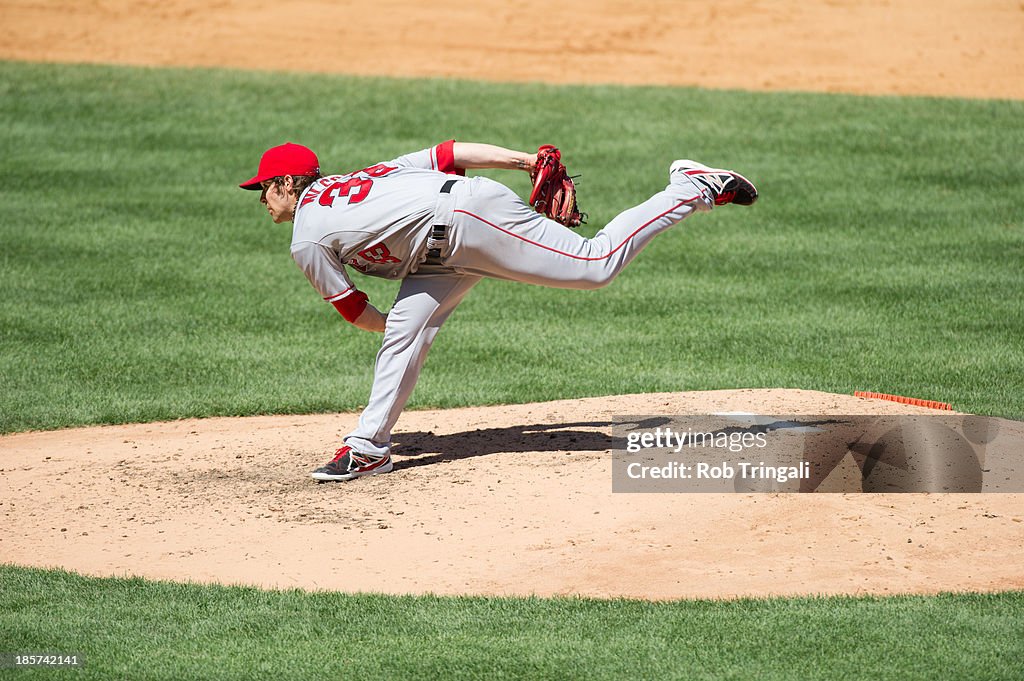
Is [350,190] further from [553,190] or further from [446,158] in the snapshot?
[553,190]

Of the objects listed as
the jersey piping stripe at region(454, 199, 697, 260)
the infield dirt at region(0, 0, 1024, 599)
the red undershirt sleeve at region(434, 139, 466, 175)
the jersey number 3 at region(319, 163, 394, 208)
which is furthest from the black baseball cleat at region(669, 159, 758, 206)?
the jersey number 3 at region(319, 163, 394, 208)

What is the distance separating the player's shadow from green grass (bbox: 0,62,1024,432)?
1059 millimetres

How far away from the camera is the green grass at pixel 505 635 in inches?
176

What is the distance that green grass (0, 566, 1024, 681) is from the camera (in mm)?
4477

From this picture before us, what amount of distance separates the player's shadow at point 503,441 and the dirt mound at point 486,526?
2 cm

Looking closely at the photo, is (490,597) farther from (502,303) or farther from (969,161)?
(969,161)

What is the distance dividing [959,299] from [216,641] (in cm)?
708

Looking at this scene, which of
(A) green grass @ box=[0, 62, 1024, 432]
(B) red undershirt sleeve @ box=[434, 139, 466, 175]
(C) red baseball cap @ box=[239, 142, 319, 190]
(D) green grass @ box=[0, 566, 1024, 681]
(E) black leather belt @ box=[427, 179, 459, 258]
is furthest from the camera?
(A) green grass @ box=[0, 62, 1024, 432]

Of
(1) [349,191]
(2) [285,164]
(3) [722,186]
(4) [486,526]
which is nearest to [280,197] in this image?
(2) [285,164]

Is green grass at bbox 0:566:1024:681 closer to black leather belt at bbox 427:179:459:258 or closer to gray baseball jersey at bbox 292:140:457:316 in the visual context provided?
gray baseball jersey at bbox 292:140:457:316

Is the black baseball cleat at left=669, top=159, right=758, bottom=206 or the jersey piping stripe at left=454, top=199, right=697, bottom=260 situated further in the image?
the black baseball cleat at left=669, top=159, right=758, bottom=206

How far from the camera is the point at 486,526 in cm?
579

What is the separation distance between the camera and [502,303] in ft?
34.3

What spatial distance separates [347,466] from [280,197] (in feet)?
4.37
